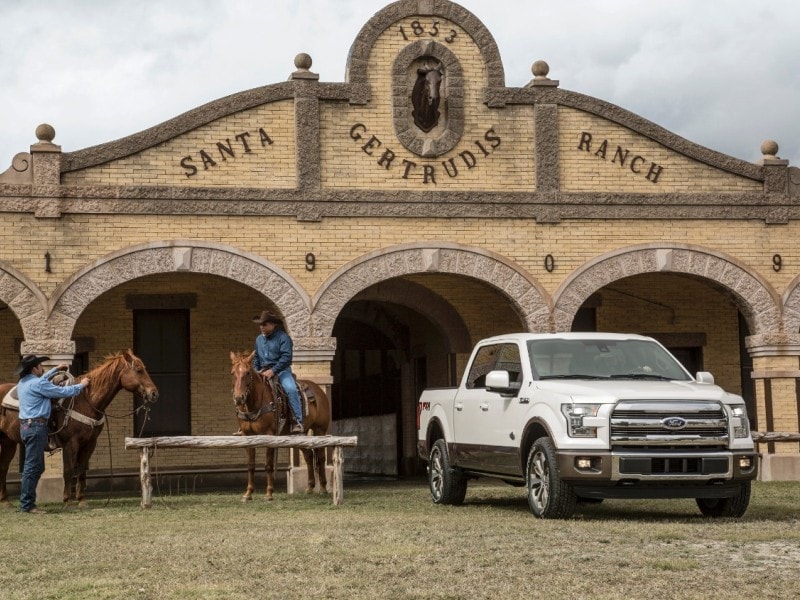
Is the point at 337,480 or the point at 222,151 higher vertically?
the point at 222,151

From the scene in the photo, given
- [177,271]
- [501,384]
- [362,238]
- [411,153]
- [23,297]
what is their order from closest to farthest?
[501,384] → [23,297] → [177,271] → [362,238] → [411,153]

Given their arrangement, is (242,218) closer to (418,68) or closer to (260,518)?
(418,68)

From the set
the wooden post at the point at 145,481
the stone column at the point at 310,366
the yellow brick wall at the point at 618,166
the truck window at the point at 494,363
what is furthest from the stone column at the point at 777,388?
the wooden post at the point at 145,481

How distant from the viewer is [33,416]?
14477 millimetres

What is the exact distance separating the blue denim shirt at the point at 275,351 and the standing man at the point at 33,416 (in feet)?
8.47

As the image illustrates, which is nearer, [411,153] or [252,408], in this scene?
[252,408]

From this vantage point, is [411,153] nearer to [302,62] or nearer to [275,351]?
[302,62]

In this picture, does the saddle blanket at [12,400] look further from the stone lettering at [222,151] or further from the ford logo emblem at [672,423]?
the ford logo emblem at [672,423]

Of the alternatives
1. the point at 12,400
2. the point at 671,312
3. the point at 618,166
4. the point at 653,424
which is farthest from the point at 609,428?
the point at 671,312

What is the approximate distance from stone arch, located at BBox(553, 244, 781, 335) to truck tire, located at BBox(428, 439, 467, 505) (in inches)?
233

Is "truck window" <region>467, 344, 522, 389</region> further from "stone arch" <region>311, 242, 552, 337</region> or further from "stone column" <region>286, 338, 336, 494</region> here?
"stone arch" <region>311, 242, 552, 337</region>

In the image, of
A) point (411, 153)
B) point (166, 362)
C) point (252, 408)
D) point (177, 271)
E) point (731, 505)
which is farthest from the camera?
point (166, 362)

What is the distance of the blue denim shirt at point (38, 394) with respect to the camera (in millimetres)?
14492

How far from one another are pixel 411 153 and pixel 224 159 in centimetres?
284
